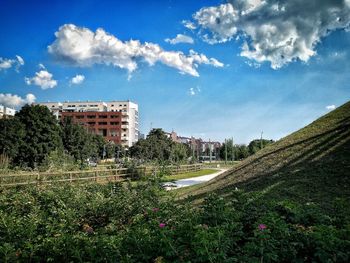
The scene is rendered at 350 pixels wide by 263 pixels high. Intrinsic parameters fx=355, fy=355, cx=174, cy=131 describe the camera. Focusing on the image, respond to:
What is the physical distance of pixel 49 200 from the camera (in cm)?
946

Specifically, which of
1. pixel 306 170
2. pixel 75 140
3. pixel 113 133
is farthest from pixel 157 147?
pixel 306 170

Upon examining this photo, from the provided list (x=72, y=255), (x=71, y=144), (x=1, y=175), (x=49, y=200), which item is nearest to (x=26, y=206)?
(x=49, y=200)

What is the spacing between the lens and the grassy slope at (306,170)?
9789 mm

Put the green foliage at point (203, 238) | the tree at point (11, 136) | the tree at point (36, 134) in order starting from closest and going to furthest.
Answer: the green foliage at point (203, 238) < the tree at point (11, 136) < the tree at point (36, 134)

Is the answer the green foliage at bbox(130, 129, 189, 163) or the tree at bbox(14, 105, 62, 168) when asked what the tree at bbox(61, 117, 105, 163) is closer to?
the green foliage at bbox(130, 129, 189, 163)

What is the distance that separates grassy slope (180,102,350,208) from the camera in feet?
32.1

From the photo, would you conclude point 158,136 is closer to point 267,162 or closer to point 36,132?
point 36,132

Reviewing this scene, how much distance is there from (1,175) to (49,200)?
885 cm

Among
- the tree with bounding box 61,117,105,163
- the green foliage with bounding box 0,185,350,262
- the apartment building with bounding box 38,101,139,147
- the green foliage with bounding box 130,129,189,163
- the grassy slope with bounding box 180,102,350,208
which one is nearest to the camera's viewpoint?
the green foliage with bounding box 0,185,350,262

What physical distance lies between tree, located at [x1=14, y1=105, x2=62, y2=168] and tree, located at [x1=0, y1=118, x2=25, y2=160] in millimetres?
858

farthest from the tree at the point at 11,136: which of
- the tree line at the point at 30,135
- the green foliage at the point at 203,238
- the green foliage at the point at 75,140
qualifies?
the green foliage at the point at 203,238

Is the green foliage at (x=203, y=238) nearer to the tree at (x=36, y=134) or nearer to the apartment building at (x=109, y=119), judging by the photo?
the tree at (x=36, y=134)

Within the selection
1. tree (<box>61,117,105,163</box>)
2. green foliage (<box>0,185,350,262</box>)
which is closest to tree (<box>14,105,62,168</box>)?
tree (<box>61,117,105,163</box>)

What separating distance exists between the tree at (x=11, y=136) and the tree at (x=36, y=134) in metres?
0.86
